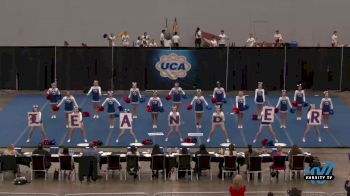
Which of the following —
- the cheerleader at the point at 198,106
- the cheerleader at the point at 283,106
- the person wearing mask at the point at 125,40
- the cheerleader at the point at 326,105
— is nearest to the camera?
the cheerleader at the point at 326,105

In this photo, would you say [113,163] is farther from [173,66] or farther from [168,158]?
[173,66]

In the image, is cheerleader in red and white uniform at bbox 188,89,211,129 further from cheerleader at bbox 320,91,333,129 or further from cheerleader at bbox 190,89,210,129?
cheerleader at bbox 320,91,333,129

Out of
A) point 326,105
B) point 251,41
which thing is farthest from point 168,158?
point 251,41

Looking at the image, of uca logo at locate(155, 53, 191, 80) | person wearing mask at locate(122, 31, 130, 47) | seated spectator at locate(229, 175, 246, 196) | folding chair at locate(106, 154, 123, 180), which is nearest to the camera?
seated spectator at locate(229, 175, 246, 196)

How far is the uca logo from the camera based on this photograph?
3759 cm

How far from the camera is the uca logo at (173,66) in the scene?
37.6 metres

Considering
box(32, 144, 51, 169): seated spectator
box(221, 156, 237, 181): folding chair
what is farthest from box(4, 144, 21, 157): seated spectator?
box(221, 156, 237, 181): folding chair

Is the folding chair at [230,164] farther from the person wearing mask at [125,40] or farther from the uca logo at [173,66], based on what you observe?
the person wearing mask at [125,40]

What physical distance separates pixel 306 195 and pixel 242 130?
1015 cm

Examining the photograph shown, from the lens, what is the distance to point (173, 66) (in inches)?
1480

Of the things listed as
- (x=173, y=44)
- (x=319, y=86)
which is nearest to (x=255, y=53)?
(x=319, y=86)

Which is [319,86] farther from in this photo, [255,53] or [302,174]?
[302,174]

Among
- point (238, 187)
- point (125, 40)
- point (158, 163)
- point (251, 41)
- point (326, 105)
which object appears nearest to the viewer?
point (238, 187)

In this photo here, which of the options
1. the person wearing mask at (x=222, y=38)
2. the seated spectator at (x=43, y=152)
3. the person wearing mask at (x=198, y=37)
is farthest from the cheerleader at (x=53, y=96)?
the person wearing mask at (x=222, y=38)
